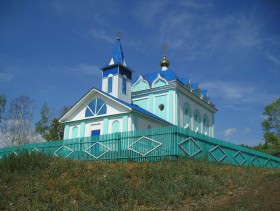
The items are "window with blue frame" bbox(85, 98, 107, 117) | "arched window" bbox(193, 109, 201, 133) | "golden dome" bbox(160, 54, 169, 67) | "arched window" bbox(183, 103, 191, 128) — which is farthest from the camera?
"golden dome" bbox(160, 54, 169, 67)

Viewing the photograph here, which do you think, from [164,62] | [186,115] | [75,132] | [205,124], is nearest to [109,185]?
[75,132]

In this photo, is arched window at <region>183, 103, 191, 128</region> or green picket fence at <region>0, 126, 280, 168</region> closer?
green picket fence at <region>0, 126, 280, 168</region>

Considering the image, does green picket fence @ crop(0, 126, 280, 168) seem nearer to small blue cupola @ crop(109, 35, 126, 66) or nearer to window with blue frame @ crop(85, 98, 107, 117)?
window with blue frame @ crop(85, 98, 107, 117)

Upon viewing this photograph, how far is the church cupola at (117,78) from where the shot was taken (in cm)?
2516

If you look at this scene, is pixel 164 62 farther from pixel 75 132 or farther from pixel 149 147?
pixel 149 147

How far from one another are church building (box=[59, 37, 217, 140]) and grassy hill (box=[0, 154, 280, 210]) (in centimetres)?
987

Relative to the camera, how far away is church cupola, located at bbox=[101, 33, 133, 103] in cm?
2516

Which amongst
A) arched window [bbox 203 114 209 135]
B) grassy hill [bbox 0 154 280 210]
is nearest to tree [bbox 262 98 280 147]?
arched window [bbox 203 114 209 135]

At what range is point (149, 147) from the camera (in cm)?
1459

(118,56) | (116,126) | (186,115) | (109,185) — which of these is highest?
(118,56)

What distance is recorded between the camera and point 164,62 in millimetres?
33469

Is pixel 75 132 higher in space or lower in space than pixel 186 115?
lower

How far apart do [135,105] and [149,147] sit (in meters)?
11.7

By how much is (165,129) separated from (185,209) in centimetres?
669
